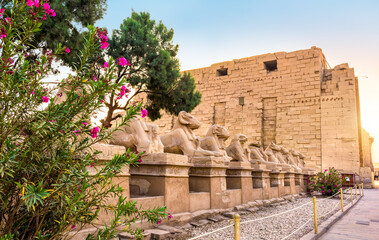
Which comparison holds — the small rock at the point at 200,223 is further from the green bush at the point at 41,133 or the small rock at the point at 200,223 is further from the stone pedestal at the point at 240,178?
the green bush at the point at 41,133

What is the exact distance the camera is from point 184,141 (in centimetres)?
616

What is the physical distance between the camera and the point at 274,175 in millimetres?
9938

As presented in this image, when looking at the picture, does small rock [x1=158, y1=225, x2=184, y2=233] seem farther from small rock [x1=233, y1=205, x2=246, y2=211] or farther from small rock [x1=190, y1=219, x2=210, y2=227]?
small rock [x1=233, y1=205, x2=246, y2=211]

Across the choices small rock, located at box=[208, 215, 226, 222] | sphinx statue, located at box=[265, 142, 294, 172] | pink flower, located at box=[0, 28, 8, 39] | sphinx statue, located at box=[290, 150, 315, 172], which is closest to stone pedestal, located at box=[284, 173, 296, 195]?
sphinx statue, located at box=[265, 142, 294, 172]

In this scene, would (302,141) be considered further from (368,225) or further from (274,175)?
(368,225)

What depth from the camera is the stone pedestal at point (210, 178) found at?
587cm

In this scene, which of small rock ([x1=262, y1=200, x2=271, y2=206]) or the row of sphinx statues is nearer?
the row of sphinx statues

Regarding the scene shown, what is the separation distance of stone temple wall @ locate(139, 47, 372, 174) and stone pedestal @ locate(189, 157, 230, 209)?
509 inches

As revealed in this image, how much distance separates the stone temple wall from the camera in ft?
55.8

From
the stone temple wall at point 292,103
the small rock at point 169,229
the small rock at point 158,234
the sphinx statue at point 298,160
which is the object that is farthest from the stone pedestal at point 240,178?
the stone temple wall at point 292,103

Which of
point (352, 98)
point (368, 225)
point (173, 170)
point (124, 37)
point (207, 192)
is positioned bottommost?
point (368, 225)

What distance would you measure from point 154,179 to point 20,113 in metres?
3.20

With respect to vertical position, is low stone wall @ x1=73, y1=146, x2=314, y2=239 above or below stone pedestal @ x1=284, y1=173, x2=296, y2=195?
above

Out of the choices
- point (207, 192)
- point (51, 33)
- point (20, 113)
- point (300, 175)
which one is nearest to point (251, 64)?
point (300, 175)
